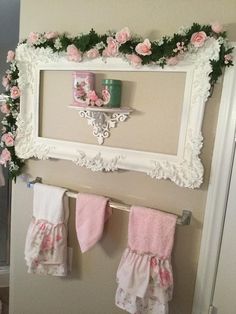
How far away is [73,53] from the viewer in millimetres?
1130

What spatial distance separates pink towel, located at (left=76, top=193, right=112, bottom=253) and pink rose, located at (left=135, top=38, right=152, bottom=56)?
2.07 feet

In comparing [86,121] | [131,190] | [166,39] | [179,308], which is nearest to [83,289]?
[179,308]

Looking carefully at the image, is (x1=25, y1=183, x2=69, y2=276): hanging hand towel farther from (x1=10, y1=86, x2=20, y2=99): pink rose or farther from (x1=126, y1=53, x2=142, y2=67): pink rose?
(x1=126, y1=53, x2=142, y2=67): pink rose

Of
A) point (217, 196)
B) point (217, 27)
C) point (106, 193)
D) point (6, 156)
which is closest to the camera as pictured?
point (217, 27)

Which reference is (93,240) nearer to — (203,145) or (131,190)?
(131,190)

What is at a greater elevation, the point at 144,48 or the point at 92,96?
the point at 144,48

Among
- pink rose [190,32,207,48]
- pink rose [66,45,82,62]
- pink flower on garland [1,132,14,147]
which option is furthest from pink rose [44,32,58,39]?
pink rose [190,32,207,48]

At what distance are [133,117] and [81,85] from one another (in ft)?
0.87

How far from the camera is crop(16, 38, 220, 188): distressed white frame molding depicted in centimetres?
98

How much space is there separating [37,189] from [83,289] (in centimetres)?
57

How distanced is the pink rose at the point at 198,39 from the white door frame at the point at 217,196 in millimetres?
138

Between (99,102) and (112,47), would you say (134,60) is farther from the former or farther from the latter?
(99,102)

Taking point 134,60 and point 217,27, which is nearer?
point 217,27

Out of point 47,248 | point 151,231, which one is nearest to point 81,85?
point 151,231
